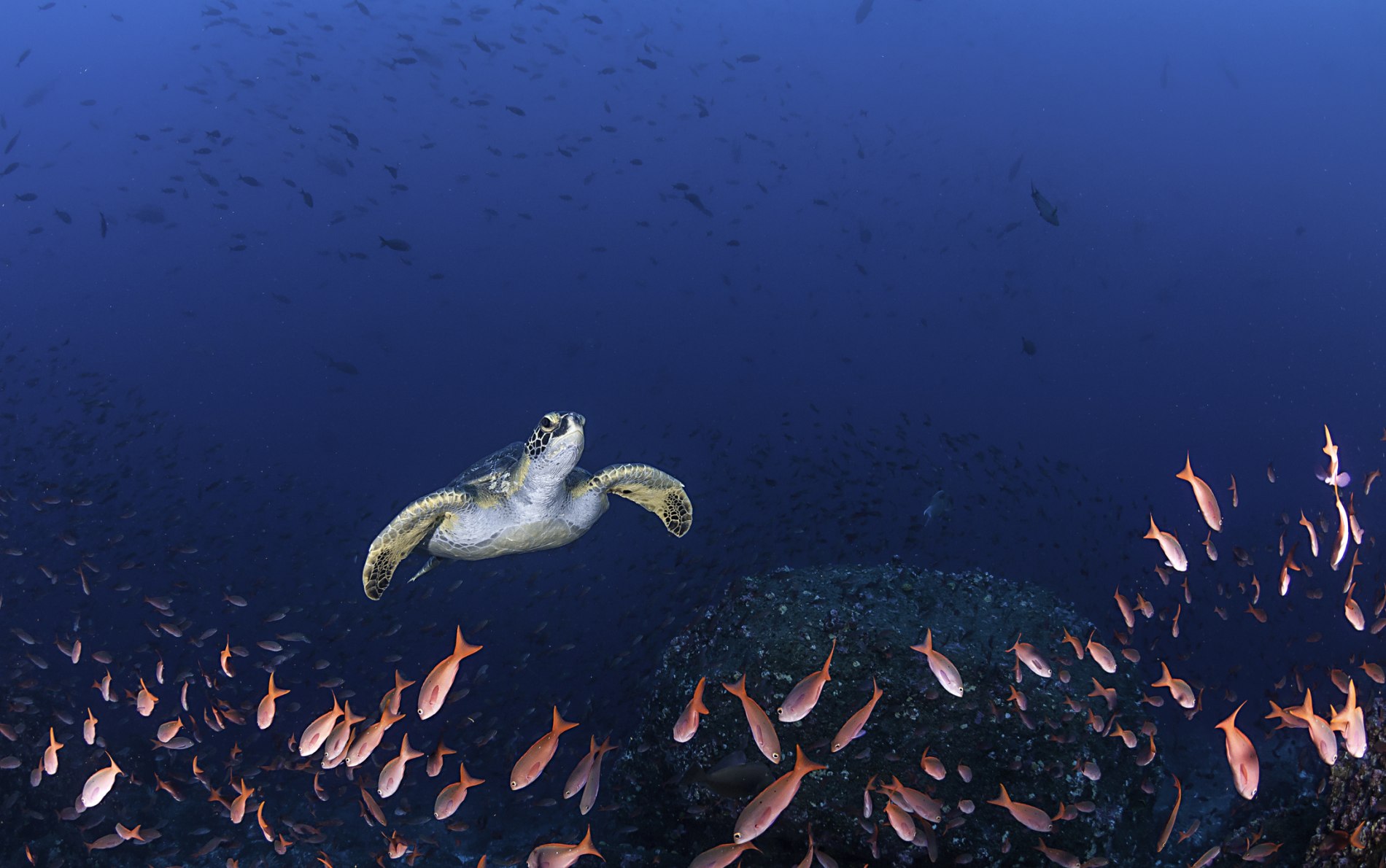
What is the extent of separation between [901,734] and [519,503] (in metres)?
4.03

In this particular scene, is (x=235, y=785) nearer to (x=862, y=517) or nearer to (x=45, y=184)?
(x=862, y=517)

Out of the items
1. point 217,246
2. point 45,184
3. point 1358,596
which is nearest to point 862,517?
point 1358,596

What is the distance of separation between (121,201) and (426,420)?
3407 centimetres

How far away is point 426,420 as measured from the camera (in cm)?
5294

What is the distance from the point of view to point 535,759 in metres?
3.50

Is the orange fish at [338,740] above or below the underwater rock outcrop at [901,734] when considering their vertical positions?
below

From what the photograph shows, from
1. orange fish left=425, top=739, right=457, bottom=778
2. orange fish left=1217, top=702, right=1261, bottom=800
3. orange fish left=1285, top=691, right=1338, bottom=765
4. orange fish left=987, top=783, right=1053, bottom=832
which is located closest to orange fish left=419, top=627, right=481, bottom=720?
orange fish left=425, top=739, right=457, bottom=778

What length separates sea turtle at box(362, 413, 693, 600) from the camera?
602 centimetres

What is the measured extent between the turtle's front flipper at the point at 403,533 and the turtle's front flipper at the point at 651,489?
144 centimetres

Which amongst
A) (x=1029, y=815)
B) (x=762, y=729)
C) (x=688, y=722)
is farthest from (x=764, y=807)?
(x=1029, y=815)

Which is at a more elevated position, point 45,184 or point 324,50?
point 324,50

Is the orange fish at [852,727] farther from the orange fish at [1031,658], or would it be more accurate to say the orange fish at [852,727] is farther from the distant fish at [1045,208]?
the distant fish at [1045,208]

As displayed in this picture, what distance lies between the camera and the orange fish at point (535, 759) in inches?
134

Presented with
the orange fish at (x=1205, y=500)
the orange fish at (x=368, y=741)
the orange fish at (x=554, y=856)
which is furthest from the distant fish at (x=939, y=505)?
the orange fish at (x=368, y=741)
